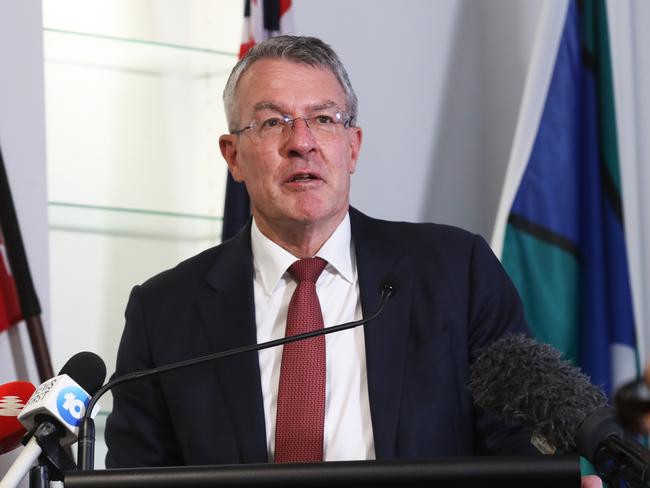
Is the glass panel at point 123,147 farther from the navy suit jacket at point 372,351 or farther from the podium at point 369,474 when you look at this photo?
the podium at point 369,474

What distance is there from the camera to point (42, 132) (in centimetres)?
287

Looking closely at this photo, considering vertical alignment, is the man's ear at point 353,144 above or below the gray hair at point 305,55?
below

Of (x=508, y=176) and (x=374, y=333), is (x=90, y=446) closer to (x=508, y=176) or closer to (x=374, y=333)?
(x=374, y=333)

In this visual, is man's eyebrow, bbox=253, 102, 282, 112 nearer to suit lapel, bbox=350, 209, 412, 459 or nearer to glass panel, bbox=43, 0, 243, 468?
suit lapel, bbox=350, 209, 412, 459

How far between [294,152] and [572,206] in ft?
4.61

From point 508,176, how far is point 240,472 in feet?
7.36

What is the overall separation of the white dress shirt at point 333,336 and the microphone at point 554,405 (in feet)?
1.12

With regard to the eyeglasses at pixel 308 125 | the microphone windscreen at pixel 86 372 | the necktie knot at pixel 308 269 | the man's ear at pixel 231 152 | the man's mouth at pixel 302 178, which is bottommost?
the microphone windscreen at pixel 86 372

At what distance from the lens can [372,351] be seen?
2.04 m

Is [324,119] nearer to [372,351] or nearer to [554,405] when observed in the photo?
[372,351]

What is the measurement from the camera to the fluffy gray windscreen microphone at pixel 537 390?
139 centimetres

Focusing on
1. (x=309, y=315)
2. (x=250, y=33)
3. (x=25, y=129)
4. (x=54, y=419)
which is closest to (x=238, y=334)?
(x=309, y=315)

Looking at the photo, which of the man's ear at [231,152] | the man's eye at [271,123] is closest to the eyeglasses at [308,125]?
the man's eye at [271,123]

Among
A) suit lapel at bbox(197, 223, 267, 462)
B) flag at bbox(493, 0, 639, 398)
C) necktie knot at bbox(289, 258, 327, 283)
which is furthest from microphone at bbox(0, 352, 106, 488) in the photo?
flag at bbox(493, 0, 639, 398)
